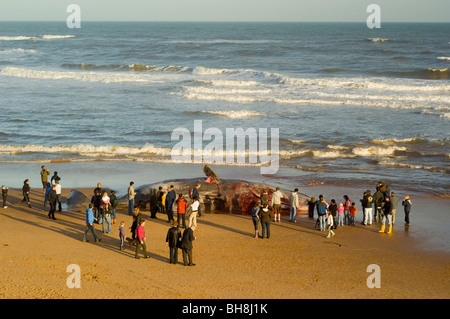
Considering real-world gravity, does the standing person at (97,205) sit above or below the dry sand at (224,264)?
above

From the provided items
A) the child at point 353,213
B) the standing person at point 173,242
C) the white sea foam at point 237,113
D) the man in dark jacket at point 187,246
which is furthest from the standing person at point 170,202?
the white sea foam at point 237,113

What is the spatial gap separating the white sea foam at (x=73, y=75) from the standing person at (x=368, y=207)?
4252 cm

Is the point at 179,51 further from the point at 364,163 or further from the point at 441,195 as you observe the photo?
the point at 441,195

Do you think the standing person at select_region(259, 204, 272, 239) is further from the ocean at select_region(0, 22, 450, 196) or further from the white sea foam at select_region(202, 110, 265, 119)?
the white sea foam at select_region(202, 110, 265, 119)

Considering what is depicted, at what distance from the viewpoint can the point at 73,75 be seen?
204 ft

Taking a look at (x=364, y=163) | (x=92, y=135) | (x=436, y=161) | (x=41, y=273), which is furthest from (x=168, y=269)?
(x=92, y=135)

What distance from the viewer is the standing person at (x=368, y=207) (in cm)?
1797

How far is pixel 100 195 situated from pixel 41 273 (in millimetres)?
4739

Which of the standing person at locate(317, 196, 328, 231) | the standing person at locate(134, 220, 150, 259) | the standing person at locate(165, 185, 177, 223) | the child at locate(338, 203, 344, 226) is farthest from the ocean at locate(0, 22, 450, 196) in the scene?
the standing person at locate(134, 220, 150, 259)

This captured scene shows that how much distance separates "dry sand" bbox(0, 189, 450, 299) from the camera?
1262 cm

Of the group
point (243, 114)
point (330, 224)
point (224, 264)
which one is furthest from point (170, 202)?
point (243, 114)

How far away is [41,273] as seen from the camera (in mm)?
13398

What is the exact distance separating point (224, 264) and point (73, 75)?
5181cm

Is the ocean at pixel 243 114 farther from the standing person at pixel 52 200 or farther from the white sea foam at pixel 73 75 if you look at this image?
the standing person at pixel 52 200
